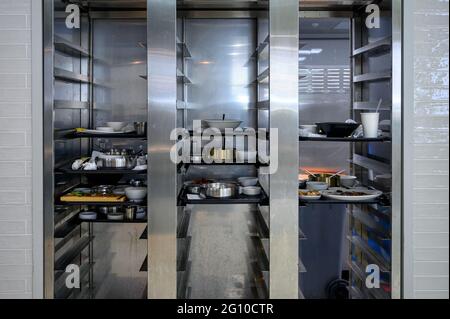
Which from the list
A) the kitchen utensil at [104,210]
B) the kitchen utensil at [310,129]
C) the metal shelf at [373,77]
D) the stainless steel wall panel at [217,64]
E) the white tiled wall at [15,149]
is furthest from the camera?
the stainless steel wall panel at [217,64]

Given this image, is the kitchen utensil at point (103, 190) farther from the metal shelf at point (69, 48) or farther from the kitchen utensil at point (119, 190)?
the metal shelf at point (69, 48)

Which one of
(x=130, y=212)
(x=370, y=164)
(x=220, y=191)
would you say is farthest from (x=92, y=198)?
(x=370, y=164)

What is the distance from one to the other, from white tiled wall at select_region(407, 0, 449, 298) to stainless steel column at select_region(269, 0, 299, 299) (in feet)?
2.20

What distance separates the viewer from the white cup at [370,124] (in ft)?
9.60

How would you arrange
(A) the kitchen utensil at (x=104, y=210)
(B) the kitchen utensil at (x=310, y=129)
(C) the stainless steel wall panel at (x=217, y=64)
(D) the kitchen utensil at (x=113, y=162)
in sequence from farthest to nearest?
(C) the stainless steel wall panel at (x=217, y=64) < (A) the kitchen utensil at (x=104, y=210) < (B) the kitchen utensil at (x=310, y=129) < (D) the kitchen utensil at (x=113, y=162)

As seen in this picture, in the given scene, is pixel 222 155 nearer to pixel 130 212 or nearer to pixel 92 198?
pixel 130 212

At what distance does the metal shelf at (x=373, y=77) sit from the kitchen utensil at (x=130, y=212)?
5.63ft

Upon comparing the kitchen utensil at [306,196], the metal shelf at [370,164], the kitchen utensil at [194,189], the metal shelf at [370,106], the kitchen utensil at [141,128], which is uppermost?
the metal shelf at [370,106]

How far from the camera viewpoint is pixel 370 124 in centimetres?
294

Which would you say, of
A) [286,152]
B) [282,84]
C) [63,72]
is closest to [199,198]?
[286,152]

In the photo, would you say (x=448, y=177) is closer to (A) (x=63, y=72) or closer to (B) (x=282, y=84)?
(B) (x=282, y=84)

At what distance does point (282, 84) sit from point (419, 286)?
138 centimetres


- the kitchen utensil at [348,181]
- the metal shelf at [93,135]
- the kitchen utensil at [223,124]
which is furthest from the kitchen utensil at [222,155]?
the kitchen utensil at [348,181]

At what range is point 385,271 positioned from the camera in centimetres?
289
